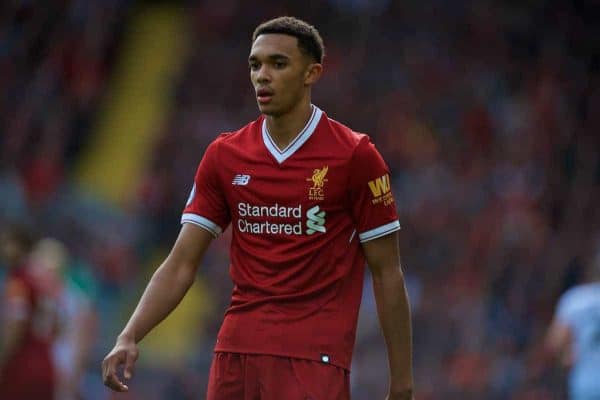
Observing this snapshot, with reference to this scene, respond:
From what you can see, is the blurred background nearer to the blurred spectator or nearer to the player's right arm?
the blurred spectator

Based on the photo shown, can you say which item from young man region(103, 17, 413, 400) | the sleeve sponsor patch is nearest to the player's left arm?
young man region(103, 17, 413, 400)

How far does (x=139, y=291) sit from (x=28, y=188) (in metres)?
2.19

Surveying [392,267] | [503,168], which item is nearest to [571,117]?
[503,168]

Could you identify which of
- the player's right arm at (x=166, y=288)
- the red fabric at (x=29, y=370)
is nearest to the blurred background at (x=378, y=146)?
the red fabric at (x=29, y=370)

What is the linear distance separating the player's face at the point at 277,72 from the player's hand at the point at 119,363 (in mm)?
1020

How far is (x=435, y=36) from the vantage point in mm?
16953

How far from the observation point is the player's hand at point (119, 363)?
15.1ft

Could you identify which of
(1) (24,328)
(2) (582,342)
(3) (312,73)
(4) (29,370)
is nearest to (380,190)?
(3) (312,73)

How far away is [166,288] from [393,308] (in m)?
0.88

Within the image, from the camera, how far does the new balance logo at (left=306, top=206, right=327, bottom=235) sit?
480cm

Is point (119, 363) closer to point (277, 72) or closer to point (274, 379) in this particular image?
point (274, 379)

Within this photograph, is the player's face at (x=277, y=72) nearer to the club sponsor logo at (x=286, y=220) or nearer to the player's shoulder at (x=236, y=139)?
the player's shoulder at (x=236, y=139)

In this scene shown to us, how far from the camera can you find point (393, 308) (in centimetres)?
483

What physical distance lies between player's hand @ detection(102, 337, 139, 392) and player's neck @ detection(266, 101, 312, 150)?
3.12ft
